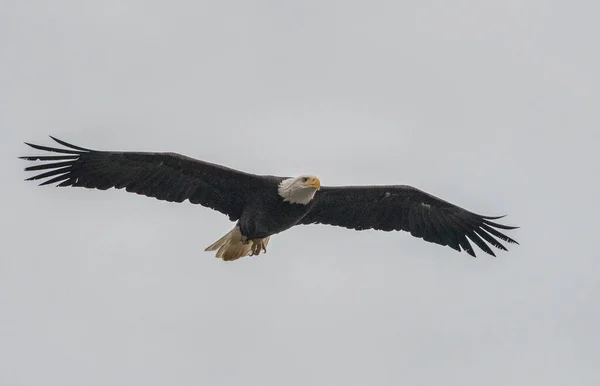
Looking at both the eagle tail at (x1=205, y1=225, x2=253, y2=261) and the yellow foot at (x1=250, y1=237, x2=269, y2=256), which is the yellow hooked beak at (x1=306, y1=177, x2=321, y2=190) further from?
the yellow foot at (x1=250, y1=237, x2=269, y2=256)

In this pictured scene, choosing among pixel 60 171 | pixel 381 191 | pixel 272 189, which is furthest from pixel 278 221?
pixel 60 171

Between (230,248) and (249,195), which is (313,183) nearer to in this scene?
(249,195)

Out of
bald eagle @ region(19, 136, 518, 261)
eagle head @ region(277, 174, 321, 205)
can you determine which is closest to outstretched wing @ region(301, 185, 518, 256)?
bald eagle @ region(19, 136, 518, 261)

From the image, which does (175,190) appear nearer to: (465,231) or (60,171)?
(60,171)

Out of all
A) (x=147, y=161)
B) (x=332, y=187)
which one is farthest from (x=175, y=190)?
(x=332, y=187)

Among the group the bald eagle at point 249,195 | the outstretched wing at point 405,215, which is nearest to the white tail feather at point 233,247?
the bald eagle at point 249,195

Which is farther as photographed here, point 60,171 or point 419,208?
point 419,208
